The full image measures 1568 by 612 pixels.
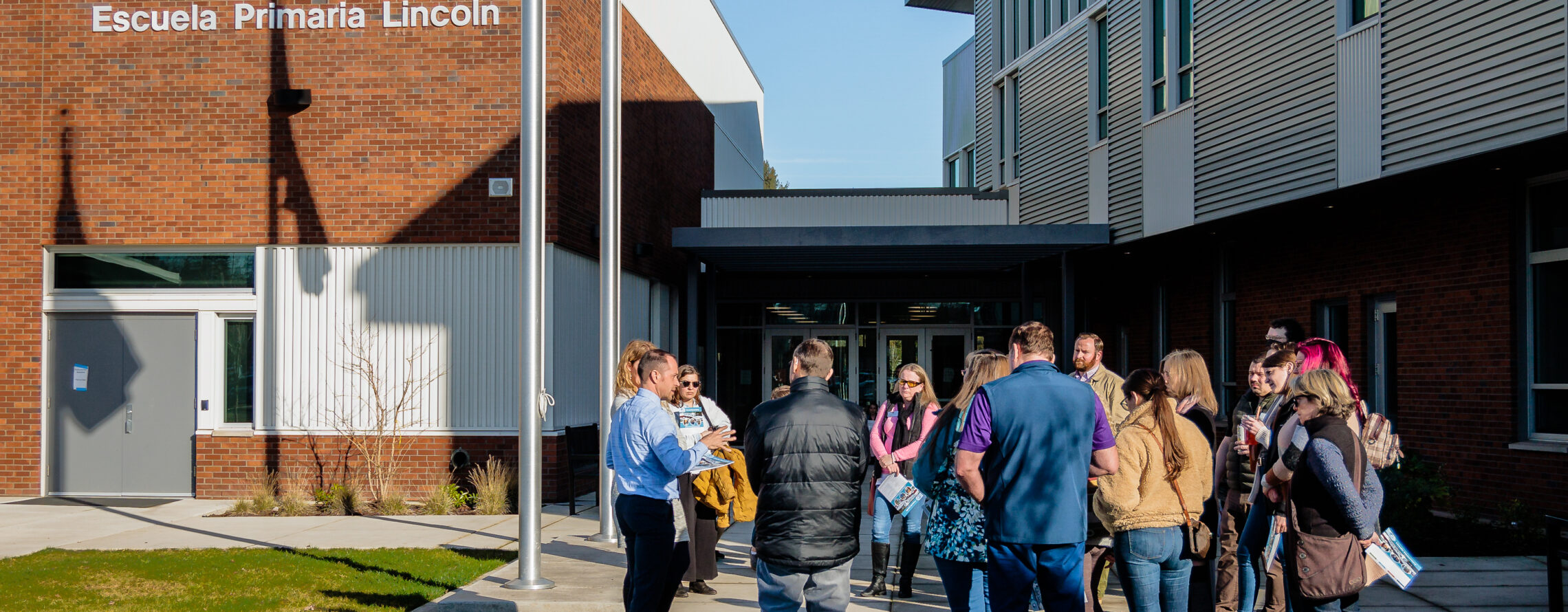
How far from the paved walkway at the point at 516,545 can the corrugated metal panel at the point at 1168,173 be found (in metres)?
7.20

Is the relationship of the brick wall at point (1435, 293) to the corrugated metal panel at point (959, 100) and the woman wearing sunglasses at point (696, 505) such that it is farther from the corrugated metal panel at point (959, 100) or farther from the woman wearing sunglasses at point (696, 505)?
the corrugated metal panel at point (959, 100)

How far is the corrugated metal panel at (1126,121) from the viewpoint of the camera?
61.0 ft

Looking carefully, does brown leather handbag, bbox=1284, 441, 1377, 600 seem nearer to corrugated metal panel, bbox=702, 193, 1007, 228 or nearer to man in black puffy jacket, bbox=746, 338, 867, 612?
man in black puffy jacket, bbox=746, 338, 867, 612

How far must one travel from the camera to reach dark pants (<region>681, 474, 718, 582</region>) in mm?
8438

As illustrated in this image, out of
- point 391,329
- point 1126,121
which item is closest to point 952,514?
point 391,329

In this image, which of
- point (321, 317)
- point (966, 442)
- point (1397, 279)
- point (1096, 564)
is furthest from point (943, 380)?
point (966, 442)

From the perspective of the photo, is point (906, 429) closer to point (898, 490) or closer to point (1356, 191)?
point (898, 490)

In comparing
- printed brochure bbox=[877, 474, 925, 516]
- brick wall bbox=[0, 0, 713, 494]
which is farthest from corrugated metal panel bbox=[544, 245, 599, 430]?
printed brochure bbox=[877, 474, 925, 516]

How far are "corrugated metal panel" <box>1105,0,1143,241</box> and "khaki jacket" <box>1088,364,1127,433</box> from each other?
11.1 meters

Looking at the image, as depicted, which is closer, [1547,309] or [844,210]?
[1547,309]

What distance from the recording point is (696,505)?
8562 mm

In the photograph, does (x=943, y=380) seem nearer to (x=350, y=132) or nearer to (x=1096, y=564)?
(x=350, y=132)

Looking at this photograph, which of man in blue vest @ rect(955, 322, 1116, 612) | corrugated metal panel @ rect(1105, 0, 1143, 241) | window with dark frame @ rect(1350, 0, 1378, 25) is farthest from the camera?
corrugated metal panel @ rect(1105, 0, 1143, 241)

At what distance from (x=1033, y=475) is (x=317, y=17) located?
12164mm
